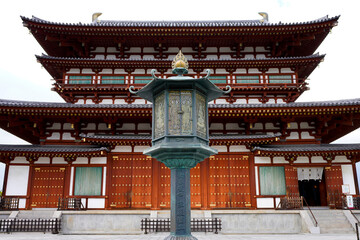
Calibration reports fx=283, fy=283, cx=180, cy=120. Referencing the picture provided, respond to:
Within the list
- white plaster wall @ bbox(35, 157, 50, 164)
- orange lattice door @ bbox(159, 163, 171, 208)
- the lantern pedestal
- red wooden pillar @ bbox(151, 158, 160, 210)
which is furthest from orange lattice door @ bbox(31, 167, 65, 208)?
the lantern pedestal

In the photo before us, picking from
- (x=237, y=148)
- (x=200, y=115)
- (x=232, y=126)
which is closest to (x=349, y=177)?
(x=237, y=148)

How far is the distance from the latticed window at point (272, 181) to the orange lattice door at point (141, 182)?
22.6 ft

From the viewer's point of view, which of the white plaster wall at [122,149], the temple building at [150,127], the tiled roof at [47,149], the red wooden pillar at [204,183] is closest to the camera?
the tiled roof at [47,149]

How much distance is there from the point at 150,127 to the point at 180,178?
38.6 feet

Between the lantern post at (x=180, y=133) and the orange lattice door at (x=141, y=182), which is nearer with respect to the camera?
the lantern post at (x=180, y=133)

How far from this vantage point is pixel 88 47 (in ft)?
70.6

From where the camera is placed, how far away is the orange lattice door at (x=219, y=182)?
56.5ft

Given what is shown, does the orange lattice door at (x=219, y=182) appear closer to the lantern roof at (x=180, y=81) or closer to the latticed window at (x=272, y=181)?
the latticed window at (x=272, y=181)

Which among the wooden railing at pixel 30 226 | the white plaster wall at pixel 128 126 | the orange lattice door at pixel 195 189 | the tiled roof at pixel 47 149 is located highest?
the white plaster wall at pixel 128 126

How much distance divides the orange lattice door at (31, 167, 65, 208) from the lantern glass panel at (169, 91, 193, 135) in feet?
42.2

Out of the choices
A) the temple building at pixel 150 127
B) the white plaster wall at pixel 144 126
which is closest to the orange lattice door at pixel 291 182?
the temple building at pixel 150 127

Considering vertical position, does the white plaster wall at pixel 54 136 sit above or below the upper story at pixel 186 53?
below

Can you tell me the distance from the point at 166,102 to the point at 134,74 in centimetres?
1401

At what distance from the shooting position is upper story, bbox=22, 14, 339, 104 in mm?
19719
